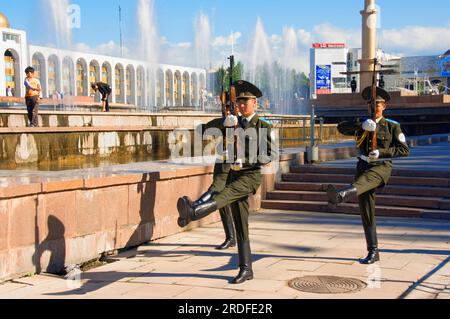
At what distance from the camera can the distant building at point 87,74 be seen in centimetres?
6750

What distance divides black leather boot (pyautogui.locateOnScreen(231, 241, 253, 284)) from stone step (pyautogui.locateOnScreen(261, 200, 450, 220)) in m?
5.02

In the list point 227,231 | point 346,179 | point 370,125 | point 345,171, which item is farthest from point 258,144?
point 345,171

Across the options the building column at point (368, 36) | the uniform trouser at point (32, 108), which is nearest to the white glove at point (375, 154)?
the uniform trouser at point (32, 108)

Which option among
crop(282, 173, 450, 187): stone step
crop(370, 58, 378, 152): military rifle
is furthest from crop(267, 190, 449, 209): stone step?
crop(370, 58, 378, 152): military rifle

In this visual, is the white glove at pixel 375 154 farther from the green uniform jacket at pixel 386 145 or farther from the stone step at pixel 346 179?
the stone step at pixel 346 179

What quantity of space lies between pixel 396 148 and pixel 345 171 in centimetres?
519

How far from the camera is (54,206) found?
6723 mm

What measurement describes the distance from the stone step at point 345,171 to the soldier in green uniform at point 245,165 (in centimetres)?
604

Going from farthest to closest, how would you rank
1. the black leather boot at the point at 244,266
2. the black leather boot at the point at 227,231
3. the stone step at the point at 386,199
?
1. the stone step at the point at 386,199
2. the black leather boot at the point at 227,231
3. the black leather boot at the point at 244,266

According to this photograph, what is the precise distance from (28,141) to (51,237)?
6994 millimetres

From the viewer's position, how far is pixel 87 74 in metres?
77.6

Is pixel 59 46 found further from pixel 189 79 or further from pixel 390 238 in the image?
pixel 189 79

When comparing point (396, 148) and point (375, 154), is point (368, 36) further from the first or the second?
point (375, 154)
